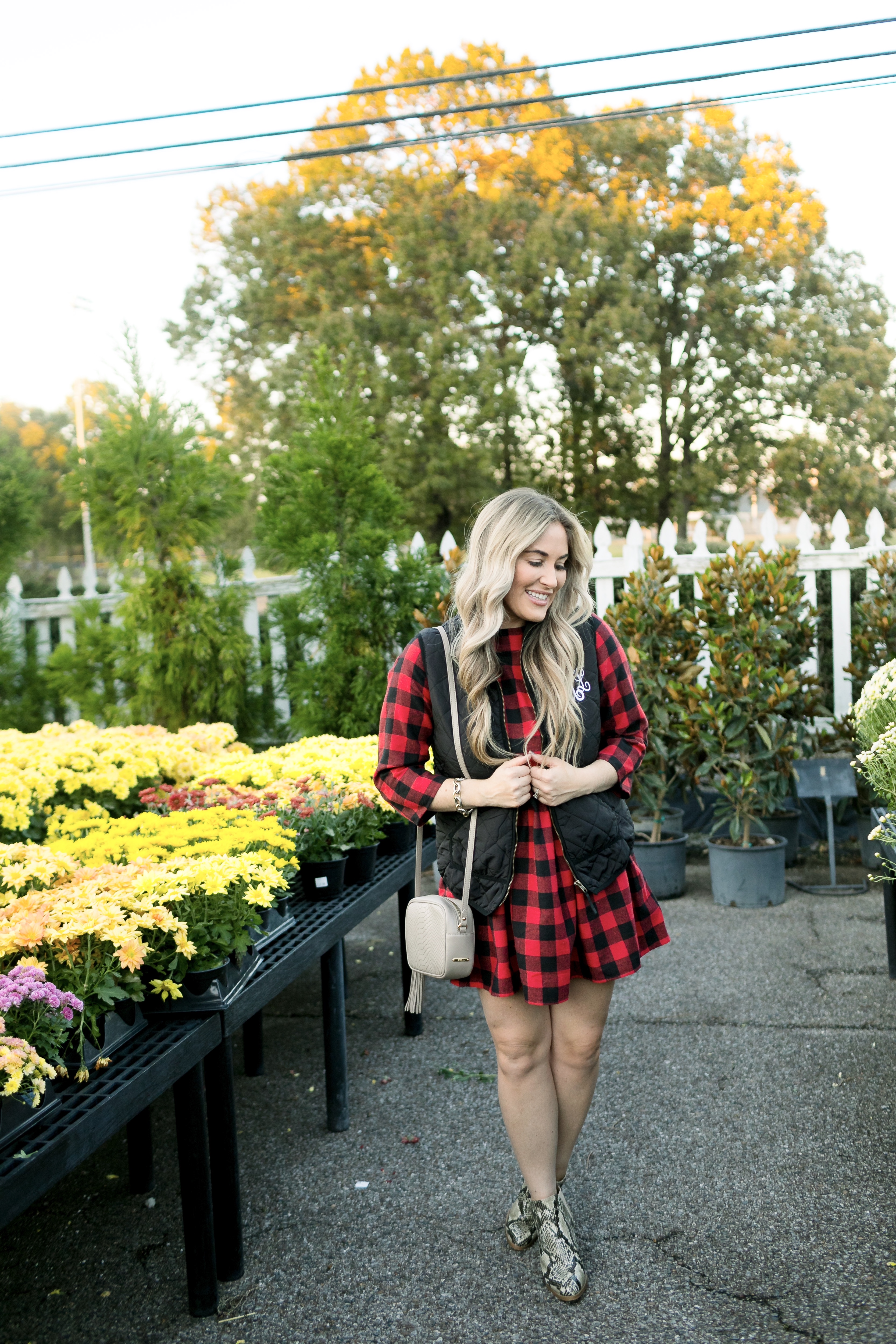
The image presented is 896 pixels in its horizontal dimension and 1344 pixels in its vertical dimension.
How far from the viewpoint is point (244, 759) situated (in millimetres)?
4328

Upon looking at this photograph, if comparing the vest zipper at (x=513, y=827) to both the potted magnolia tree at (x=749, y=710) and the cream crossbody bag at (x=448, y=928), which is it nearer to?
the cream crossbody bag at (x=448, y=928)

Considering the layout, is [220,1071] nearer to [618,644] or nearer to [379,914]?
[618,644]

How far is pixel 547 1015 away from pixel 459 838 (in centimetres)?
47

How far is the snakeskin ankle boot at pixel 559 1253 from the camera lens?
222cm

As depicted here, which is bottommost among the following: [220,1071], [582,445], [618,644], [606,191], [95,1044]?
[220,1071]

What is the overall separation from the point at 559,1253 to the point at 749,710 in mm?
3721

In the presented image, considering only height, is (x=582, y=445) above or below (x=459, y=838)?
above

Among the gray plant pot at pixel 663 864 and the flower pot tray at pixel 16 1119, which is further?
the gray plant pot at pixel 663 864

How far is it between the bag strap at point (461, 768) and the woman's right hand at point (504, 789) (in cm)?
4

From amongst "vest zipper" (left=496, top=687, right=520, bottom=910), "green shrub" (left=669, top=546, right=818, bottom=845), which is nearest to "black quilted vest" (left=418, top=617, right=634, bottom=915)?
"vest zipper" (left=496, top=687, right=520, bottom=910)

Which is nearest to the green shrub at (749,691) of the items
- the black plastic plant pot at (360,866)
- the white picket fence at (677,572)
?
the white picket fence at (677,572)

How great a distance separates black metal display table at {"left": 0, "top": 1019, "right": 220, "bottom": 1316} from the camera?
1.72m

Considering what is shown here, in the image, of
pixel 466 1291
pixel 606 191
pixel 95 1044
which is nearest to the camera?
pixel 95 1044

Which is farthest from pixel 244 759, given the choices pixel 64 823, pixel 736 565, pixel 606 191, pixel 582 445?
pixel 606 191
